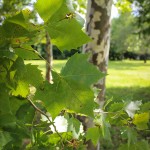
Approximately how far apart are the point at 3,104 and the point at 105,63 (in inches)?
115

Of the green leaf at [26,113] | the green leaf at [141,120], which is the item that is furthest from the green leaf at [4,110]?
the green leaf at [141,120]

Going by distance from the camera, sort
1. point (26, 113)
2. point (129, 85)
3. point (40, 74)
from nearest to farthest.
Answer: point (40, 74)
point (26, 113)
point (129, 85)

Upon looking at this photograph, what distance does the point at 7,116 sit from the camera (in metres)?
0.63

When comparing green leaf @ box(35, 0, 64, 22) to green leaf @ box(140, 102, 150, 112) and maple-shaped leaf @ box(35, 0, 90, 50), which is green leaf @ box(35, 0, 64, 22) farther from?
green leaf @ box(140, 102, 150, 112)

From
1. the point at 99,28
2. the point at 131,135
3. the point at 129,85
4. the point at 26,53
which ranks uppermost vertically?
the point at 99,28

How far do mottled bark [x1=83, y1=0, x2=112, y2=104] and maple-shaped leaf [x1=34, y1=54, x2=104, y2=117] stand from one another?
2664 mm

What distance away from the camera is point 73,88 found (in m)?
0.63

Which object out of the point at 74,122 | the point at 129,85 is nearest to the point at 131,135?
the point at 74,122

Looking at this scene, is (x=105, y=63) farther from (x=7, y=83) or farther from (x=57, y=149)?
(x=7, y=83)

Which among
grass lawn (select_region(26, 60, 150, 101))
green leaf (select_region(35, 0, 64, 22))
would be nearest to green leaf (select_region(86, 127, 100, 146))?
grass lawn (select_region(26, 60, 150, 101))

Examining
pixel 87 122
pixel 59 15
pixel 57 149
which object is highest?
pixel 59 15

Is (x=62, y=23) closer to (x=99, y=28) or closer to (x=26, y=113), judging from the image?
(x=26, y=113)

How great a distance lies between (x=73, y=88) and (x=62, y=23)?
143mm

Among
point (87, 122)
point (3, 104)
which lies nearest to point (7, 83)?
point (3, 104)
